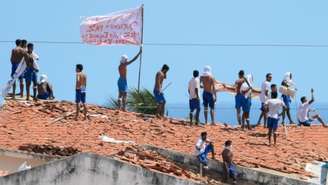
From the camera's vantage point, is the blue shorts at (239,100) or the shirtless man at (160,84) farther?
the blue shorts at (239,100)

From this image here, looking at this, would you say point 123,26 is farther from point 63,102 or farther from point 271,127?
point 271,127

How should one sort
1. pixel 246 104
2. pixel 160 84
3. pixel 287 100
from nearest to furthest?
pixel 160 84 → pixel 246 104 → pixel 287 100

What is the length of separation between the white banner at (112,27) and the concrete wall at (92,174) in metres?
9.02

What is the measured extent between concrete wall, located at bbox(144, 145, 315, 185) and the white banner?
6.48 metres

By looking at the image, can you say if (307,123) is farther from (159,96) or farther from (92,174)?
(92,174)

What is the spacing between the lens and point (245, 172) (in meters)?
18.5

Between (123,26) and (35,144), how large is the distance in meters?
6.52

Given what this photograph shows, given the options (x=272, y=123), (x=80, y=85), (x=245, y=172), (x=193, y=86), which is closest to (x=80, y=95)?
(x=80, y=85)

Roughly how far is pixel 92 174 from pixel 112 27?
9521 millimetres

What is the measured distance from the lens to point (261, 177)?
18.3 m

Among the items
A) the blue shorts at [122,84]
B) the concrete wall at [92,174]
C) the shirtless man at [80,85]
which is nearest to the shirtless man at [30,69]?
the shirtless man at [80,85]

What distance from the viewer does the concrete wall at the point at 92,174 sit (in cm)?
1650

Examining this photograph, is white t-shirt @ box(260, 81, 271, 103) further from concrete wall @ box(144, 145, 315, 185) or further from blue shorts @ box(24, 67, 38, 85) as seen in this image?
blue shorts @ box(24, 67, 38, 85)

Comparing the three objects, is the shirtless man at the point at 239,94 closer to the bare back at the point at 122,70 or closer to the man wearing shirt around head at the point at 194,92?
the man wearing shirt around head at the point at 194,92
